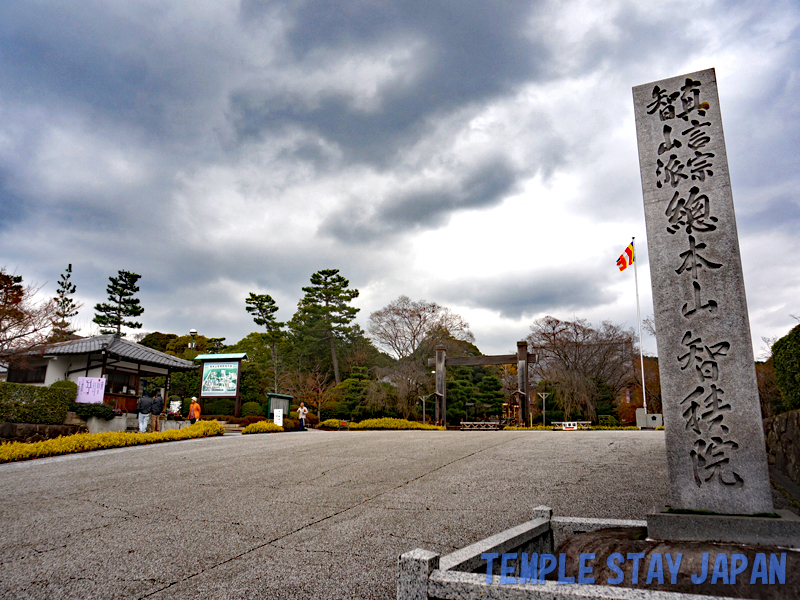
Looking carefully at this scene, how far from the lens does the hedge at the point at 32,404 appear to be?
13959 millimetres

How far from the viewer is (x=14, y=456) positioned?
9.71 m

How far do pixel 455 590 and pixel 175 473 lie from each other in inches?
271

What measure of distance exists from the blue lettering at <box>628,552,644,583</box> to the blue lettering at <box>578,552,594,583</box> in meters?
0.21

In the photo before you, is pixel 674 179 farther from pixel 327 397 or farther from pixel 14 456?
pixel 327 397

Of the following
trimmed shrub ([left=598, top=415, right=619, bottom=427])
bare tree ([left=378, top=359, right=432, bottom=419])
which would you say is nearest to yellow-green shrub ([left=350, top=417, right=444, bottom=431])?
bare tree ([left=378, top=359, right=432, bottom=419])

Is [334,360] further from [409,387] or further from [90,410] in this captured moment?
[90,410]

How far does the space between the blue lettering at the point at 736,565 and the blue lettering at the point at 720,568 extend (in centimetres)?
3

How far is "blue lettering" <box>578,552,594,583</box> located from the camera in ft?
8.64

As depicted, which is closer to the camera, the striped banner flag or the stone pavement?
the stone pavement

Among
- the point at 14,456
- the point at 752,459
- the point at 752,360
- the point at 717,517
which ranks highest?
the point at 752,360

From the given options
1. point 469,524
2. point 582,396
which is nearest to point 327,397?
point 582,396

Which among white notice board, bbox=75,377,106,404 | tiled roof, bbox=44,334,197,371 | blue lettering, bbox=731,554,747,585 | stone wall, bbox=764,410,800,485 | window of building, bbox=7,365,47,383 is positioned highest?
tiled roof, bbox=44,334,197,371

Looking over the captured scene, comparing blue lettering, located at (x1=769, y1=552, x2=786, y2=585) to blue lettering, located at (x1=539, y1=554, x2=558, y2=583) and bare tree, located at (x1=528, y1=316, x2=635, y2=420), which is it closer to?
blue lettering, located at (x1=539, y1=554, x2=558, y2=583)

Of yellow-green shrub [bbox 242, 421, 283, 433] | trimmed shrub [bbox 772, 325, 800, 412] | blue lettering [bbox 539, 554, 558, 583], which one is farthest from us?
yellow-green shrub [bbox 242, 421, 283, 433]
